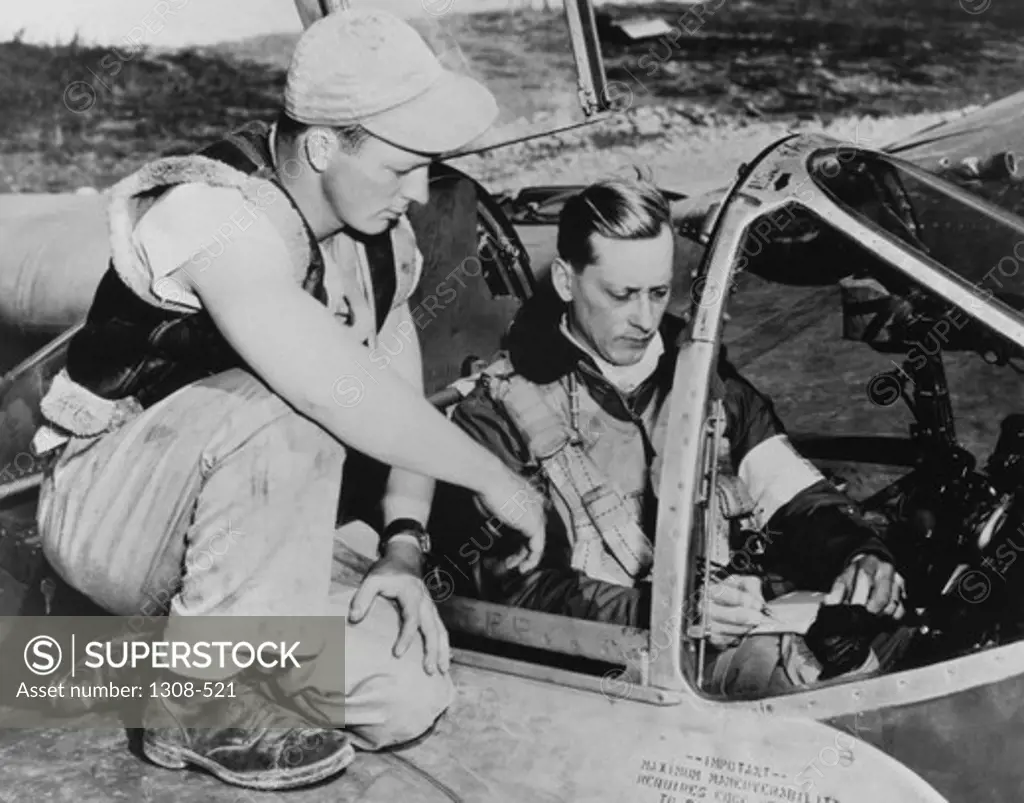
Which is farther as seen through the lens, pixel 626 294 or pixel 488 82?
pixel 488 82

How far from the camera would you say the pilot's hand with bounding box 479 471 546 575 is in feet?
8.54

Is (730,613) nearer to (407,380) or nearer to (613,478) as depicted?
(613,478)

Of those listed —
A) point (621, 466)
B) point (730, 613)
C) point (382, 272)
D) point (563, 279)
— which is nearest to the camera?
point (730, 613)

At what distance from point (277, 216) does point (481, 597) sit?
2.92 ft

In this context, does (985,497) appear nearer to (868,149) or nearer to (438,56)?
(868,149)

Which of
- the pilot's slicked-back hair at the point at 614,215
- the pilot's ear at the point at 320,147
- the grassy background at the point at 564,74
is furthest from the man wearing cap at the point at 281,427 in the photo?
the grassy background at the point at 564,74

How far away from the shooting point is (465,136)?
2689 millimetres

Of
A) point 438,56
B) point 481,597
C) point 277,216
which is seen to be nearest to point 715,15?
point 438,56

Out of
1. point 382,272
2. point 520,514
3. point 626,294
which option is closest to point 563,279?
point 626,294

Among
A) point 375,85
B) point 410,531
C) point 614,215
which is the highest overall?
point 375,85

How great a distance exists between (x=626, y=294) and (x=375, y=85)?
0.66 metres

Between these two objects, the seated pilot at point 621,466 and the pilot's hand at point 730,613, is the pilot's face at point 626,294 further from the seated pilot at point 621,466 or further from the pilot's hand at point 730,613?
the pilot's hand at point 730,613

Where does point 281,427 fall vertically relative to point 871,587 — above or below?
above

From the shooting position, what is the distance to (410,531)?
270 cm
